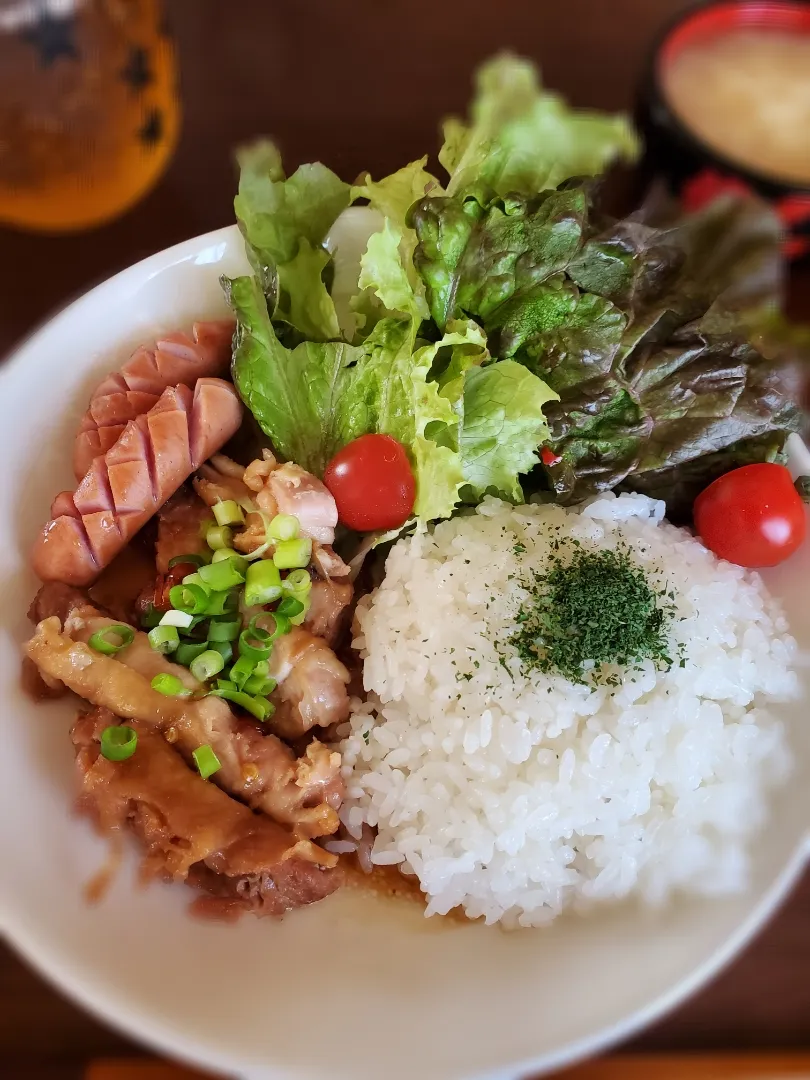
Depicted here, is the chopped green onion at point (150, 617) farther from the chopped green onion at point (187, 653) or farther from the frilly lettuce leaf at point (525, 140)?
the frilly lettuce leaf at point (525, 140)

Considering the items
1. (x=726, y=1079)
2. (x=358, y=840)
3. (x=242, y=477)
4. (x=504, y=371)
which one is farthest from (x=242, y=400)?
(x=726, y=1079)

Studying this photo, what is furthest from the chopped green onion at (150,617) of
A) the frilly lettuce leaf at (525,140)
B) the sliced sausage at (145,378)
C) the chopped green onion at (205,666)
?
the frilly lettuce leaf at (525,140)

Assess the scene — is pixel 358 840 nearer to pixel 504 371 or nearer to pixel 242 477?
pixel 242 477

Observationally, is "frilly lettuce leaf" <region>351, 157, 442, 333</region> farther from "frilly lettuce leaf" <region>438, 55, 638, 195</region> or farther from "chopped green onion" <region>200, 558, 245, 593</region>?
"chopped green onion" <region>200, 558, 245, 593</region>

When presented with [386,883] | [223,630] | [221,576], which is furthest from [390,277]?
[386,883]

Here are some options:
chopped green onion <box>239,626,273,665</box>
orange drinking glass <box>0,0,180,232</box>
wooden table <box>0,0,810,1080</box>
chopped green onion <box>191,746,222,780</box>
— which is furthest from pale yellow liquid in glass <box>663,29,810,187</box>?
chopped green onion <box>191,746,222,780</box>
